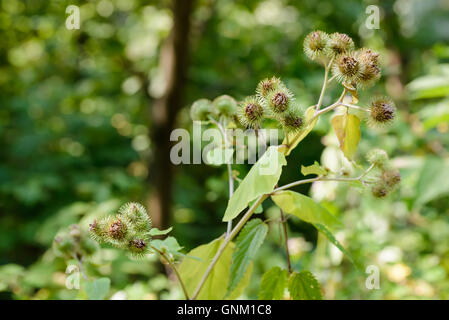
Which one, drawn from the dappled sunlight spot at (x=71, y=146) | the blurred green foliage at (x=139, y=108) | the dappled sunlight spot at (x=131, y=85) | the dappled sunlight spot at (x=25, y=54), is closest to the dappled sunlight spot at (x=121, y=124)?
the blurred green foliage at (x=139, y=108)

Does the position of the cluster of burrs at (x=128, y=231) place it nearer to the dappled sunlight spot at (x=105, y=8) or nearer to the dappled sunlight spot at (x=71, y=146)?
the dappled sunlight spot at (x=71, y=146)

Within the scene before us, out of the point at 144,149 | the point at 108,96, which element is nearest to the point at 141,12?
the point at 108,96

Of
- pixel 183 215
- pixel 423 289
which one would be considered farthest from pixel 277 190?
pixel 183 215

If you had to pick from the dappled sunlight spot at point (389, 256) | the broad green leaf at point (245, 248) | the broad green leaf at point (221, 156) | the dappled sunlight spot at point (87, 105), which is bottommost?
the dappled sunlight spot at point (389, 256)

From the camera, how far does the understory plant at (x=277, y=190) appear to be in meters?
0.58

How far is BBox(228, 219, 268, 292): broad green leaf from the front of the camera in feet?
2.09

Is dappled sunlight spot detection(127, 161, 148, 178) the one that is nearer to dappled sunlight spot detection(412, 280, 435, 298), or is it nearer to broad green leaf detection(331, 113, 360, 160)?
dappled sunlight spot detection(412, 280, 435, 298)

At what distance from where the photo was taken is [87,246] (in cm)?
78

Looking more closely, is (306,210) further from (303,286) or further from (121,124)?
(121,124)

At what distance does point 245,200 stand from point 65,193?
245cm

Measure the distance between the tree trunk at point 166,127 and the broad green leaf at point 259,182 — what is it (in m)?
1.80

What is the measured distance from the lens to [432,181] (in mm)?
1401

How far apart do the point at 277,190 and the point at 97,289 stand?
38cm

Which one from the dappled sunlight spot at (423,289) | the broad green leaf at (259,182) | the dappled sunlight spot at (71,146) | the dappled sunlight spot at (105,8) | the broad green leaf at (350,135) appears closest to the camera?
the broad green leaf at (259,182)
